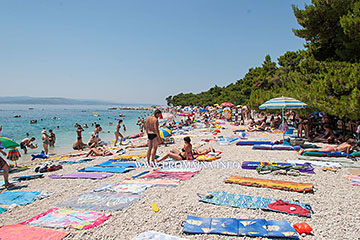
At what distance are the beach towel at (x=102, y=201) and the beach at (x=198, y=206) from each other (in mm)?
143

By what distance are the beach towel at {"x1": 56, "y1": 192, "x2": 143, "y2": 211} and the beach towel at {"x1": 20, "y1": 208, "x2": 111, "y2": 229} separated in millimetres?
225

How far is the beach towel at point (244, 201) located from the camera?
3.44m

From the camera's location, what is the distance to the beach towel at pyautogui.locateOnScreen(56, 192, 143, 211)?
149 inches

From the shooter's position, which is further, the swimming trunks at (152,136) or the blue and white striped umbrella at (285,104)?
the blue and white striped umbrella at (285,104)

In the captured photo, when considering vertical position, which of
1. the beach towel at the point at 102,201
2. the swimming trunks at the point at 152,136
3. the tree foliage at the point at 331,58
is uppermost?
the tree foliage at the point at 331,58

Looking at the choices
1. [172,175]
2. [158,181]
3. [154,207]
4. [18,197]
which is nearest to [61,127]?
[18,197]

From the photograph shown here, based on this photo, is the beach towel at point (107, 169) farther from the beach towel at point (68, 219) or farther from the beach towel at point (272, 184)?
the beach towel at point (272, 184)

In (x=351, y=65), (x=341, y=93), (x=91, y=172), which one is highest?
(x=351, y=65)

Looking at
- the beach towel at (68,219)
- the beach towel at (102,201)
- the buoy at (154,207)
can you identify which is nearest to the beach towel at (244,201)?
the buoy at (154,207)

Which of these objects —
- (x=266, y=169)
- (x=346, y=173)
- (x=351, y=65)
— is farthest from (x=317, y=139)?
(x=266, y=169)

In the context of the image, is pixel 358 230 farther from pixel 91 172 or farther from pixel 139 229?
pixel 91 172

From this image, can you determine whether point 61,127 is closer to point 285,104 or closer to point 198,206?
point 285,104

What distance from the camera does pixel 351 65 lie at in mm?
8703

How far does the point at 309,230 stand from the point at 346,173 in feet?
11.2
